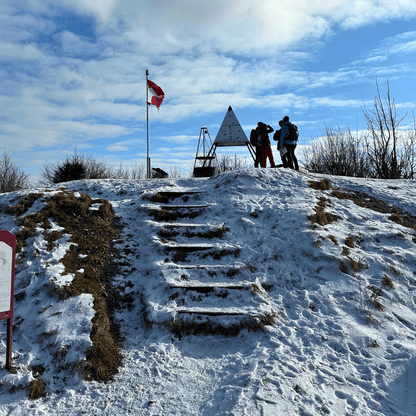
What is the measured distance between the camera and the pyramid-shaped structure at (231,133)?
38.4ft

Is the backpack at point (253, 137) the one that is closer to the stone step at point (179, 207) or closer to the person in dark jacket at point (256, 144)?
the person in dark jacket at point (256, 144)

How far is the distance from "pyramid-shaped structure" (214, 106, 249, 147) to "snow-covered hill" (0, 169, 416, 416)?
4.92 metres

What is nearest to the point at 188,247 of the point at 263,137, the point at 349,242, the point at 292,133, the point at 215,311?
the point at 215,311

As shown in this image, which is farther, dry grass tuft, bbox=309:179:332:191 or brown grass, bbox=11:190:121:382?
dry grass tuft, bbox=309:179:332:191

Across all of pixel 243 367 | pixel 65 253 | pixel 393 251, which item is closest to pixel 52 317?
pixel 65 253

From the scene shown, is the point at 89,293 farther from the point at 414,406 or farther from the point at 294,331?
the point at 414,406

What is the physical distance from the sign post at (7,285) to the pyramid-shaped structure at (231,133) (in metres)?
9.25

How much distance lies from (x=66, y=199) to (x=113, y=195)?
1.94m

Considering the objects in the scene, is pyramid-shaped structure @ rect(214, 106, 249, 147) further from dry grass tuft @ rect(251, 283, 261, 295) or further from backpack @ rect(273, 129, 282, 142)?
dry grass tuft @ rect(251, 283, 261, 295)

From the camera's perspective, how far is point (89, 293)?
14.6 ft

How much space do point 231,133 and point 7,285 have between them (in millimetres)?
9651

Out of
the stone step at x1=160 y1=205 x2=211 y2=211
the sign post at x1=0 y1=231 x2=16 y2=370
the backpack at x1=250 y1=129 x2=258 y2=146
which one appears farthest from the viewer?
the backpack at x1=250 y1=129 x2=258 y2=146

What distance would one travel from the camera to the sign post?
3.32 metres

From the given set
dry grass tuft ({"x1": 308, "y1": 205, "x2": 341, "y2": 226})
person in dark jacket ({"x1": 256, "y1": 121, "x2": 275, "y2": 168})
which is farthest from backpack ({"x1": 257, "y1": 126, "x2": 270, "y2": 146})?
dry grass tuft ({"x1": 308, "y1": 205, "x2": 341, "y2": 226})
